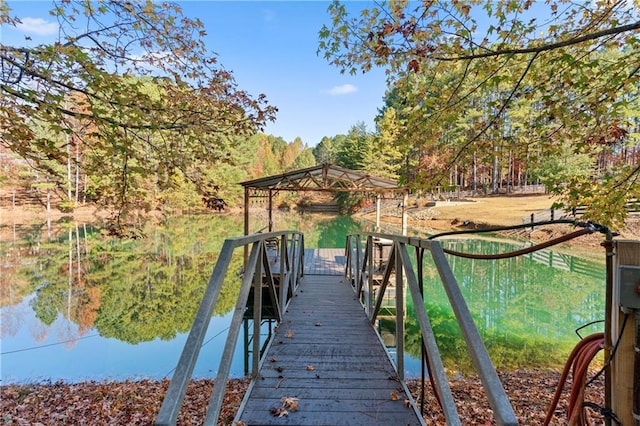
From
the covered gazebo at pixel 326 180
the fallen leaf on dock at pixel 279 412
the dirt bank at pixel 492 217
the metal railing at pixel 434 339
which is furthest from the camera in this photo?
the dirt bank at pixel 492 217

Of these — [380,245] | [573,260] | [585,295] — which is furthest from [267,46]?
[573,260]

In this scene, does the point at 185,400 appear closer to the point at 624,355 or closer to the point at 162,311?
the point at 624,355

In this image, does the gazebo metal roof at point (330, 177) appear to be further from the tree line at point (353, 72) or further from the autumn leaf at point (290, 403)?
the autumn leaf at point (290, 403)

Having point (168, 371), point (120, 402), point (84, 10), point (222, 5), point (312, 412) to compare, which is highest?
point (222, 5)

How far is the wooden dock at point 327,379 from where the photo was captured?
6.79 ft

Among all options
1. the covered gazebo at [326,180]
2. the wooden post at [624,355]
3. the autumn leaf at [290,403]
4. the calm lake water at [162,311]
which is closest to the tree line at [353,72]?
the wooden post at [624,355]

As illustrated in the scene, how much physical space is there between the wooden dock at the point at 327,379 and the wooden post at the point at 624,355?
1.08 metres

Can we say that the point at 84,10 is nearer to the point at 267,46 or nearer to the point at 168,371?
the point at 168,371

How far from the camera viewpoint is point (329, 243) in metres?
20.9

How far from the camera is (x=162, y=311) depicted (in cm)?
978

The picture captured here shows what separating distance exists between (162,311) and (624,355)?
34.6 feet

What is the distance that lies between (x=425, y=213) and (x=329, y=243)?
11098mm

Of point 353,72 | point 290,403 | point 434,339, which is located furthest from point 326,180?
point 434,339

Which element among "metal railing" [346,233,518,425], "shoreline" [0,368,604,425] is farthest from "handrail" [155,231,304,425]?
"shoreline" [0,368,604,425]
